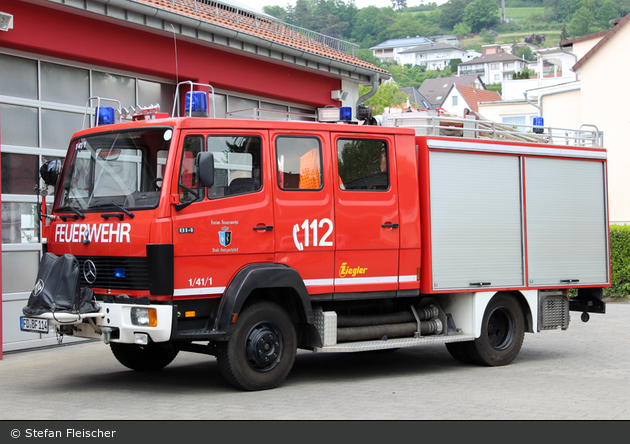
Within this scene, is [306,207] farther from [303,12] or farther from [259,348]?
[303,12]

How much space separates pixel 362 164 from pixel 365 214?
22.4 inches

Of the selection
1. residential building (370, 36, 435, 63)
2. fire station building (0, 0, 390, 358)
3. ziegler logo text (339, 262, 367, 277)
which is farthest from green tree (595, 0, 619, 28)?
ziegler logo text (339, 262, 367, 277)

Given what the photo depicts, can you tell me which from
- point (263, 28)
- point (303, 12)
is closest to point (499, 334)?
point (263, 28)

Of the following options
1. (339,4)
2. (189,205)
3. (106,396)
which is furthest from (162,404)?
(339,4)

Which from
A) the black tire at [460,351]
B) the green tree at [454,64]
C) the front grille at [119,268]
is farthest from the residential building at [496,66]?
the front grille at [119,268]

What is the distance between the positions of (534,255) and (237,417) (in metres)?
4.95

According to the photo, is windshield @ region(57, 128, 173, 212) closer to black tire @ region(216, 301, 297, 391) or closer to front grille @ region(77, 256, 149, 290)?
front grille @ region(77, 256, 149, 290)

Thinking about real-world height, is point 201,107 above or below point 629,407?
above

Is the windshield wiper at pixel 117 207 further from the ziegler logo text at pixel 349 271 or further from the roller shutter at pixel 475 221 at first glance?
the roller shutter at pixel 475 221

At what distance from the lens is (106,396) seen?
23.8 feet

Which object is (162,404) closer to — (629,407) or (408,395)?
(408,395)

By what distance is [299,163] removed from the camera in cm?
785

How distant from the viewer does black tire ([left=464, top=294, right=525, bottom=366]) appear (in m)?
9.22

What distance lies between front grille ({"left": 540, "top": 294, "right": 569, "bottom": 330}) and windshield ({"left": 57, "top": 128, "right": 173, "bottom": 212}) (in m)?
5.38
